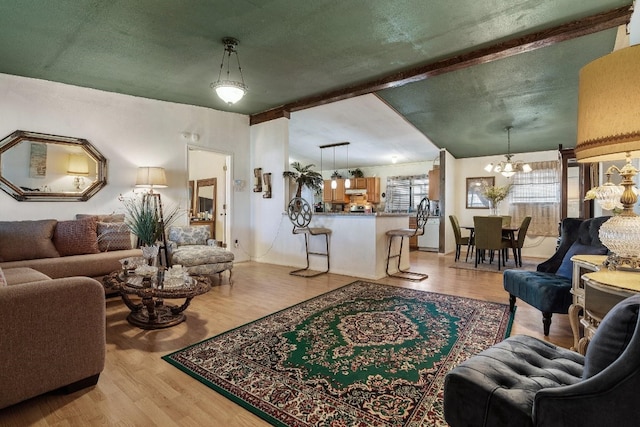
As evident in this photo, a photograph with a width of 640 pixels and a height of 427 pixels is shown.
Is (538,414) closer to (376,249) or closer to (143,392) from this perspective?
(143,392)

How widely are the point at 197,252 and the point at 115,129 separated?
2215 mm

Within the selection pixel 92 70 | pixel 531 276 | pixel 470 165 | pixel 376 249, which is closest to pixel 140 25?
pixel 92 70

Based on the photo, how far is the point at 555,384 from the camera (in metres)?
1.14

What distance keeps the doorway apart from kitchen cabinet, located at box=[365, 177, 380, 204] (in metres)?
4.47

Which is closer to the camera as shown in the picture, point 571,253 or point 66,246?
point 571,253

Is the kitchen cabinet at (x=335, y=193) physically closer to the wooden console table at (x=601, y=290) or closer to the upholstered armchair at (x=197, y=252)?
the upholstered armchair at (x=197, y=252)

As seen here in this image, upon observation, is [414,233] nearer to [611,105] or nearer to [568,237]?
[568,237]

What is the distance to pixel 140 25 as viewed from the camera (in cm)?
294

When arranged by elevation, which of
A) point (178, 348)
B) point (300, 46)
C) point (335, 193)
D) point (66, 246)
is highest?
point (300, 46)

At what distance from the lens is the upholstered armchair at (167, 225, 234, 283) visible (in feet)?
12.8

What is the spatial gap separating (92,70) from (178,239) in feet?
7.68

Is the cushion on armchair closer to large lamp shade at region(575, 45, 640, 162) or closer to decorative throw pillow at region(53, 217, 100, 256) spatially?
decorative throw pillow at region(53, 217, 100, 256)

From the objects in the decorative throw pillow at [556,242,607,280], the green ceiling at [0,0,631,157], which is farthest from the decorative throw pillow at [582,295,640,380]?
the green ceiling at [0,0,631,157]

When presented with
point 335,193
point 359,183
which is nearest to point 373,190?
point 359,183
